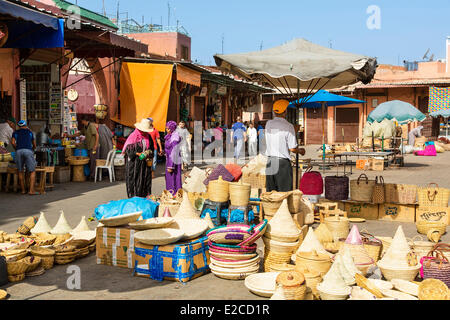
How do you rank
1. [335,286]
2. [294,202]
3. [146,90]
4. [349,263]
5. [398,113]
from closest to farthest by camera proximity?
[335,286]
[349,263]
[294,202]
[146,90]
[398,113]

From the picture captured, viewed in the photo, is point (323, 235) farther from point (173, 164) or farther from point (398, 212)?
point (173, 164)

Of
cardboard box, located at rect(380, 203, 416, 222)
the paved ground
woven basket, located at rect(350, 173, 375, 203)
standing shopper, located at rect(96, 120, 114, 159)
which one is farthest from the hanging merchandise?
standing shopper, located at rect(96, 120, 114, 159)

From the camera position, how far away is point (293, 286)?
4055 mm

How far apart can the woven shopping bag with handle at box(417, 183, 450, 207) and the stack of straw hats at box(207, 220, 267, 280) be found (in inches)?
156

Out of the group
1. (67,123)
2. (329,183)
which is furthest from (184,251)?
(67,123)

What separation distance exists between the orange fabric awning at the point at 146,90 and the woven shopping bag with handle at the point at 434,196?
8.46 meters

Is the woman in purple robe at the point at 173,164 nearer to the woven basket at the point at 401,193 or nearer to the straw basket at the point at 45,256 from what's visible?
the woven basket at the point at 401,193

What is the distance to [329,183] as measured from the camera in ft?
27.8

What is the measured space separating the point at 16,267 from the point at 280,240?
2.76 meters

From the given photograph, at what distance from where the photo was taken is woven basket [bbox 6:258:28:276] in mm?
5098

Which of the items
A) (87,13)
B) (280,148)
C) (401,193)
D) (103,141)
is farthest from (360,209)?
(87,13)

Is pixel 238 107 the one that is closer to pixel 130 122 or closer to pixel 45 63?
pixel 130 122

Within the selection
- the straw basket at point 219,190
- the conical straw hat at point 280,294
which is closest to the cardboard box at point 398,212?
the straw basket at point 219,190
